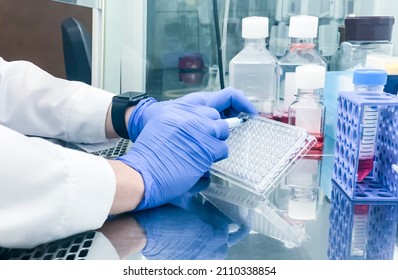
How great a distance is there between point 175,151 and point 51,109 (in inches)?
17.9

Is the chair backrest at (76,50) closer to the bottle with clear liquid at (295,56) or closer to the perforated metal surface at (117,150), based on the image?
the perforated metal surface at (117,150)

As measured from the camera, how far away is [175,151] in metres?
0.81

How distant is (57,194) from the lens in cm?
61

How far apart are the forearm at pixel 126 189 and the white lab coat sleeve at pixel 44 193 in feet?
0.12

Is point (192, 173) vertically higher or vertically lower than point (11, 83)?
lower

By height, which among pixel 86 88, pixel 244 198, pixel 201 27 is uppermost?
pixel 201 27

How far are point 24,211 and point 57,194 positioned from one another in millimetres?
45

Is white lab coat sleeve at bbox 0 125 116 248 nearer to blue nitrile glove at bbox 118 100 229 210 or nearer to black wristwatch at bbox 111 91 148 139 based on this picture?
blue nitrile glove at bbox 118 100 229 210

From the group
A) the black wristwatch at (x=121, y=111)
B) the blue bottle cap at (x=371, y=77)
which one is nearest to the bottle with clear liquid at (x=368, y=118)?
Result: the blue bottle cap at (x=371, y=77)

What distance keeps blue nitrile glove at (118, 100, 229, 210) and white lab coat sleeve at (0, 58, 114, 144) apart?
0.92 feet

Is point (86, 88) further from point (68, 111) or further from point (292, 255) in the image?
point (292, 255)

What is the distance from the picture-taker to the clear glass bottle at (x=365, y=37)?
1.21 meters

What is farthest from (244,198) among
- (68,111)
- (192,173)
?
(68,111)

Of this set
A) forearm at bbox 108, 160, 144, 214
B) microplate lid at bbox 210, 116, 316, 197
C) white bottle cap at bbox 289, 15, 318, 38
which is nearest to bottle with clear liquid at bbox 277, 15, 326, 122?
white bottle cap at bbox 289, 15, 318, 38
